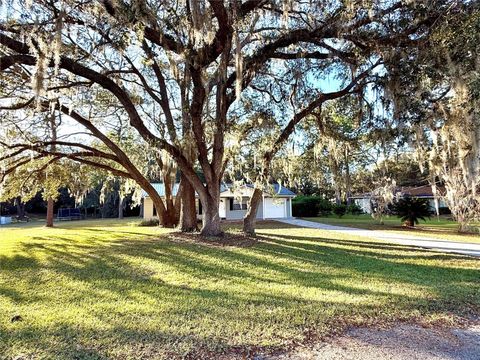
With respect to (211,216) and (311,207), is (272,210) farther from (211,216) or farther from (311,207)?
(211,216)

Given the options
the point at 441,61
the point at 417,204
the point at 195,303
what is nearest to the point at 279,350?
the point at 195,303

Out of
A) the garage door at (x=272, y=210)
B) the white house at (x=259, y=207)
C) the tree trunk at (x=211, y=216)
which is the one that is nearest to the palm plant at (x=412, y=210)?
the white house at (x=259, y=207)

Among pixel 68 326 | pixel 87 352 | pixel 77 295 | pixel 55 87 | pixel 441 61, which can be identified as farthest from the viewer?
pixel 55 87

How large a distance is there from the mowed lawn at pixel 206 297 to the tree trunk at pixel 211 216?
174 cm

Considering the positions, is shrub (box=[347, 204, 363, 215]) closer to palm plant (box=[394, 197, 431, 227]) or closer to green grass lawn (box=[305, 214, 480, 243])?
green grass lawn (box=[305, 214, 480, 243])

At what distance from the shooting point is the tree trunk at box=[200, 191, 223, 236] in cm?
975

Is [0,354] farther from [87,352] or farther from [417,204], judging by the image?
[417,204]

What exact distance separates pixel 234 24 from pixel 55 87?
5.29 meters

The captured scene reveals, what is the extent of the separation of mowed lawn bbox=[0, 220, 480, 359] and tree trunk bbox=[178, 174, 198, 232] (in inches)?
134

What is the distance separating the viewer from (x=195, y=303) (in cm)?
446

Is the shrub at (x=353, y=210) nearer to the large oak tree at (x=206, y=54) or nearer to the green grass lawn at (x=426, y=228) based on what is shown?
the green grass lawn at (x=426, y=228)

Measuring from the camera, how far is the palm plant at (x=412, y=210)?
694 inches

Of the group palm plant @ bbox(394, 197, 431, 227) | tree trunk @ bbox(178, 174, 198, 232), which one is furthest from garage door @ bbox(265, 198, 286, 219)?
tree trunk @ bbox(178, 174, 198, 232)

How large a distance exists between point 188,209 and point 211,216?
2.23 m
